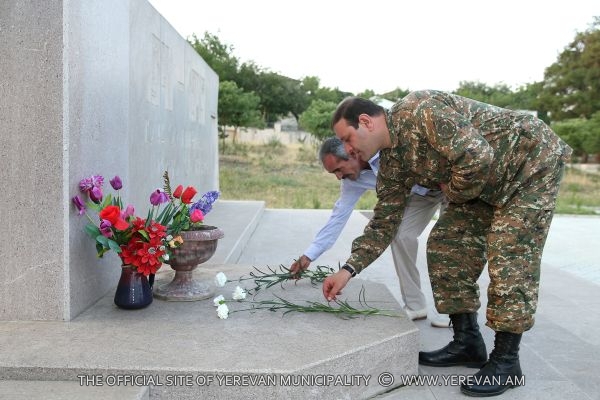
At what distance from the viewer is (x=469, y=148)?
2449mm

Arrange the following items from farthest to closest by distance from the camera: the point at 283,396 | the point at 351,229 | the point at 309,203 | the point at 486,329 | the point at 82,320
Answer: the point at 309,203 < the point at 351,229 < the point at 486,329 < the point at 82,320 < the point at 283,396

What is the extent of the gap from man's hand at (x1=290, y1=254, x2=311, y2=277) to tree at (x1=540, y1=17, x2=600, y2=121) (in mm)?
34736

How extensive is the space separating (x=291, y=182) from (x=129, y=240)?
16.3 meters

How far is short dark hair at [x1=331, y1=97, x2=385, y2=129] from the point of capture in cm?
259

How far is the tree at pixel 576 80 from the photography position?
3409 centimetres

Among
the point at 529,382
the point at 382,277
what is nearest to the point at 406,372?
the point at 529,382

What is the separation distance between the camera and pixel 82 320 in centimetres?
275

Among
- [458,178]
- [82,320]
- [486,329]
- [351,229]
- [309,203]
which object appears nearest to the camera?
[458,178]

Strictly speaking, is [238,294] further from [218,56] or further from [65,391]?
[218,56]

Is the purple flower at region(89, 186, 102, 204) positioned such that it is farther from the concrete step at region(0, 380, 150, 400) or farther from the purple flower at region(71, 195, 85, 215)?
the concrete step at region(0, 380, 150, 400)

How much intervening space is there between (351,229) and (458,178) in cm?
581

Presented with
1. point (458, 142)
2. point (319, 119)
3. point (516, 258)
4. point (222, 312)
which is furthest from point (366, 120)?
point (319, 119)

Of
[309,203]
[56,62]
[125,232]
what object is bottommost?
[309,203]

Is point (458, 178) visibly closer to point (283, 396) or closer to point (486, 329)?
point (283, 396)
